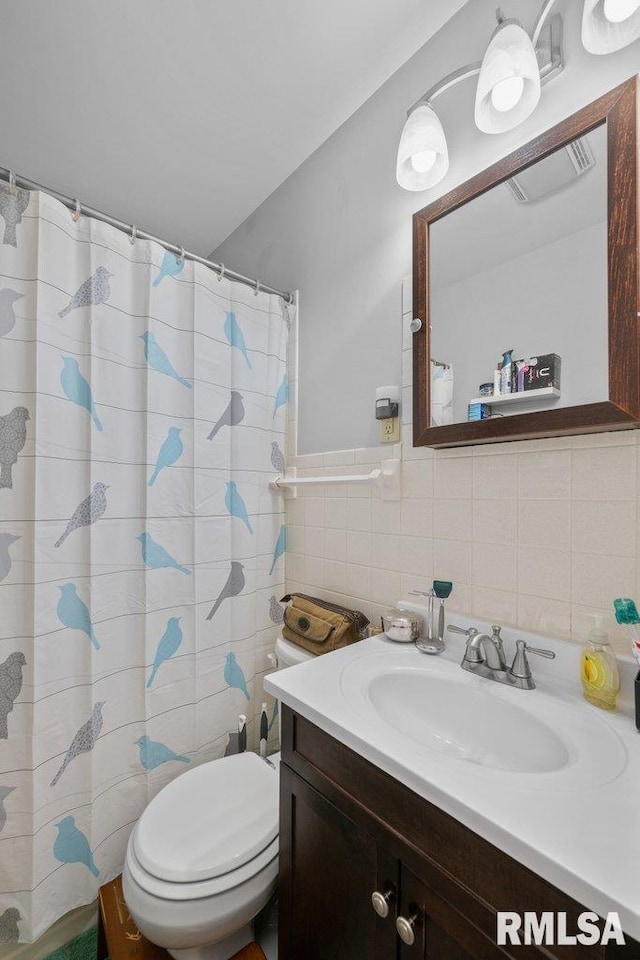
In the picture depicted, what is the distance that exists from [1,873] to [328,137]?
2549mm

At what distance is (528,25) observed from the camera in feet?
3.22

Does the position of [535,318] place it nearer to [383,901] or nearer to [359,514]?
[359,514]

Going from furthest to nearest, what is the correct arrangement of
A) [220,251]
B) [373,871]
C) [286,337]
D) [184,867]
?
1. [220,251]
2. [286,337]
3. [184,867]
4. [373,871]

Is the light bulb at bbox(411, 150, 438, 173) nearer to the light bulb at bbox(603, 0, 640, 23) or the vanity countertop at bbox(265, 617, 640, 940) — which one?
the light bulb at bbox(603, 0, 640, 23)

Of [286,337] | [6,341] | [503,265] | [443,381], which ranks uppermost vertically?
[286,337]

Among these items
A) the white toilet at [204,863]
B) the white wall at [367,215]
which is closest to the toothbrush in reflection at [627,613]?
the white wall at [367,215]

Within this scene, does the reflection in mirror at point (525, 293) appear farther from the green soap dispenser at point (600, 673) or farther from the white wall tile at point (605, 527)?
the green soap dispenser at point (600, 673)

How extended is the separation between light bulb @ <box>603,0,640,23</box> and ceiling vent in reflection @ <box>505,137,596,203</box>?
200 millimetres

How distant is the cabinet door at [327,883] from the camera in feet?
2.24

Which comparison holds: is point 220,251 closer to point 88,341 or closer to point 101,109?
point 101,109

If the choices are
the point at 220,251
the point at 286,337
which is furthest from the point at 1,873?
the point at 220,251

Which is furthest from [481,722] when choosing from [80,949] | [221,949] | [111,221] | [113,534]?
[111,221]

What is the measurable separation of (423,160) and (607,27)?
0.42 metres

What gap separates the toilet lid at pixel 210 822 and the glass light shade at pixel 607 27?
1892mm
